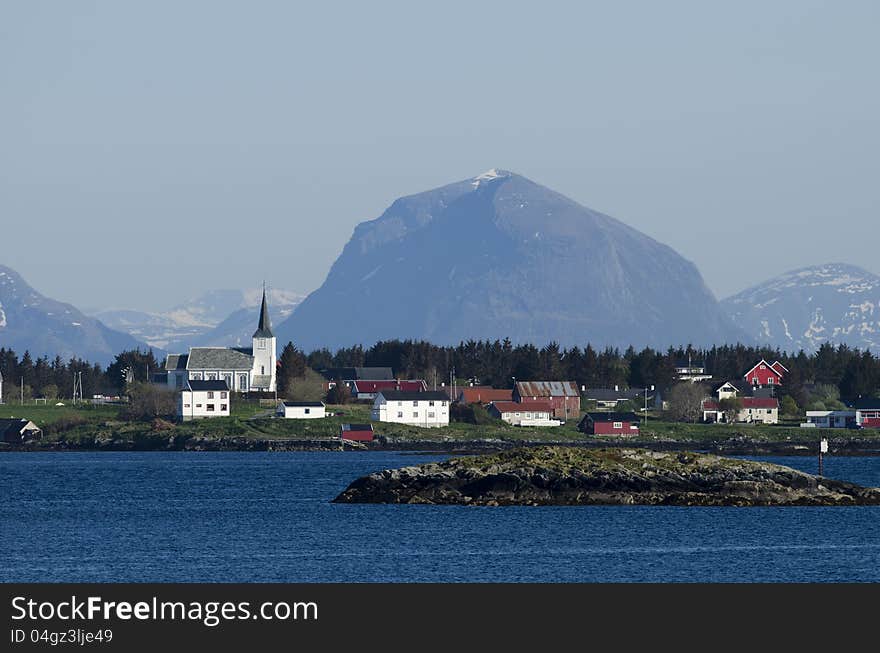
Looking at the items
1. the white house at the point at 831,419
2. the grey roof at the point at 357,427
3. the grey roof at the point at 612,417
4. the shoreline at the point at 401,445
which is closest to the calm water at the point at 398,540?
the shoreline at the point at 401,445

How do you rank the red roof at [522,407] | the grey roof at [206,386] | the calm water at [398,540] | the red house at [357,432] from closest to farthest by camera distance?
the calm water at [398,540] < the red house at [357,432] < the grey roof at [206,386] < the red roof at [522,407]

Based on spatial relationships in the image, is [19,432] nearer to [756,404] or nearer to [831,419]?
[756,404]

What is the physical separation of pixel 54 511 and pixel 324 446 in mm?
83853

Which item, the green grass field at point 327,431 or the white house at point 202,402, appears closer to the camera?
the green grass field at point 327,431

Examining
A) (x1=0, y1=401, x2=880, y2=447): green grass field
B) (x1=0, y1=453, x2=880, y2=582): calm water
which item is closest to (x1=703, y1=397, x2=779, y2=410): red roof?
(x1=0, y1=401, x2=880, y2=447): green grass field

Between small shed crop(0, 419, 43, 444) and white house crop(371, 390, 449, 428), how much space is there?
35.9 meters

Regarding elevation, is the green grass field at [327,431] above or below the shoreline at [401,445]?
above

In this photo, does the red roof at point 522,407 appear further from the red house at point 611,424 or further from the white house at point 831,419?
the white house at point 831,419

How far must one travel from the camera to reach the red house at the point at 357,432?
17162 cm

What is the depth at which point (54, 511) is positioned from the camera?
279 feet

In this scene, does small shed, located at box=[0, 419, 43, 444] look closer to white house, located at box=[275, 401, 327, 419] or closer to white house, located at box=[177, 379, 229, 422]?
white house, located at box=[177, 379, 229, 422]

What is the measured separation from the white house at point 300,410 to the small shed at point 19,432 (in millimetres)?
25417

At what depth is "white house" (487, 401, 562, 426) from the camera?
189m
